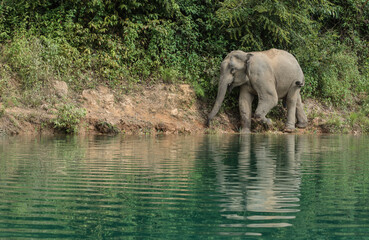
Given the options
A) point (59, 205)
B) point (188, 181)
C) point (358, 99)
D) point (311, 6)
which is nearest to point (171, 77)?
point (311, 6)

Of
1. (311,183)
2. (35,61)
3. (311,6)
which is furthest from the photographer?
(311,6)

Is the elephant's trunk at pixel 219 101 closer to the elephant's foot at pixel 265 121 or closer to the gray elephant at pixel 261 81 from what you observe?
the gray elephant at pixel 261 81

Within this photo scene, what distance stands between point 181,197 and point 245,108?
11.9 meters

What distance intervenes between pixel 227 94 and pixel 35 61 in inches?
226

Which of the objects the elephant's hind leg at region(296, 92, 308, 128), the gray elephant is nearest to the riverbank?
the elephant's hind leg at region(296, 92, 308, 128)

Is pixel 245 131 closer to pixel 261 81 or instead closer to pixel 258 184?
pixel 261 81

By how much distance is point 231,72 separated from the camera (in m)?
15.8

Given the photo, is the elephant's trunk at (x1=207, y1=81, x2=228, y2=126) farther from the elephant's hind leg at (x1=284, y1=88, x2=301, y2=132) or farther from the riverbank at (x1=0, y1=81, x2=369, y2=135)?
the elephant's hind leg at (x1=284, y1=88, x2=301, y2=132)

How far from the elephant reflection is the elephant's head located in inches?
293

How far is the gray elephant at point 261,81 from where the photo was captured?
15.8m

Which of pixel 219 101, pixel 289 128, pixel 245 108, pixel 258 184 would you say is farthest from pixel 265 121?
pixel 258 184

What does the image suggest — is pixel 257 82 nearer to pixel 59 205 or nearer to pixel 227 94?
pixel 227 94

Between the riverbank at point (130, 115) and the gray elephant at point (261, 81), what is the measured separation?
561 mm

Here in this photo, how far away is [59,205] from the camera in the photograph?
13.3 feet
